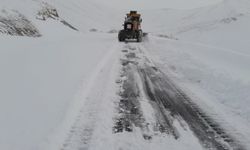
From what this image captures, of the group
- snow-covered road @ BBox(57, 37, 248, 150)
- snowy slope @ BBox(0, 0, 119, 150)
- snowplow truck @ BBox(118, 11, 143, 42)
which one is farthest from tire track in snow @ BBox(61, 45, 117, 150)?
snowplow truck @ BBox(118, 11, 143, 42)

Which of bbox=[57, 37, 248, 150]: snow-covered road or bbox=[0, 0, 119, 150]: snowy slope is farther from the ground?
bbox=[0, 0, 119, 150]: snowy slope

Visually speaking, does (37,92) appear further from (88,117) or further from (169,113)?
(169,113)

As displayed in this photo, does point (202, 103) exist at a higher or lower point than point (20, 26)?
lower

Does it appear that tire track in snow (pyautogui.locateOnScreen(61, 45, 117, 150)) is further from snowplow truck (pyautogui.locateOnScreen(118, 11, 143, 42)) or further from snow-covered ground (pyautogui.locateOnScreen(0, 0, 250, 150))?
snowplow truck (pyautogui.locateOnScreen(118, 11, 143, 42))

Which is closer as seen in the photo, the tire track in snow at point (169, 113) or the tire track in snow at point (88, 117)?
the tire track in snow at point (88, 117)

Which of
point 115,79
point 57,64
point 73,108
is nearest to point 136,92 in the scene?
point 115,79

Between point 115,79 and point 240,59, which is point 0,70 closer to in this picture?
point 115,79

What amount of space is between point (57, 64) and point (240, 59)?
8.17 metres

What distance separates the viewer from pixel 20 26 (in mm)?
21875

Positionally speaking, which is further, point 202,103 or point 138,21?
point 138,21

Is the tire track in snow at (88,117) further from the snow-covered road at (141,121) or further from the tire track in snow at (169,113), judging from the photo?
the tire track in snow at (169,113)

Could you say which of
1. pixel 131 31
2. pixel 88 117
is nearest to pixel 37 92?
pixel 88 117

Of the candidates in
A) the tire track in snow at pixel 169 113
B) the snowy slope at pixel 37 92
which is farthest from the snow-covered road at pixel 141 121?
the snowy slope at pixel 37 92

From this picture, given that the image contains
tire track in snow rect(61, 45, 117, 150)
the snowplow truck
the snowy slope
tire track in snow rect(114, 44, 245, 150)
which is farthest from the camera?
the snowplow truck
